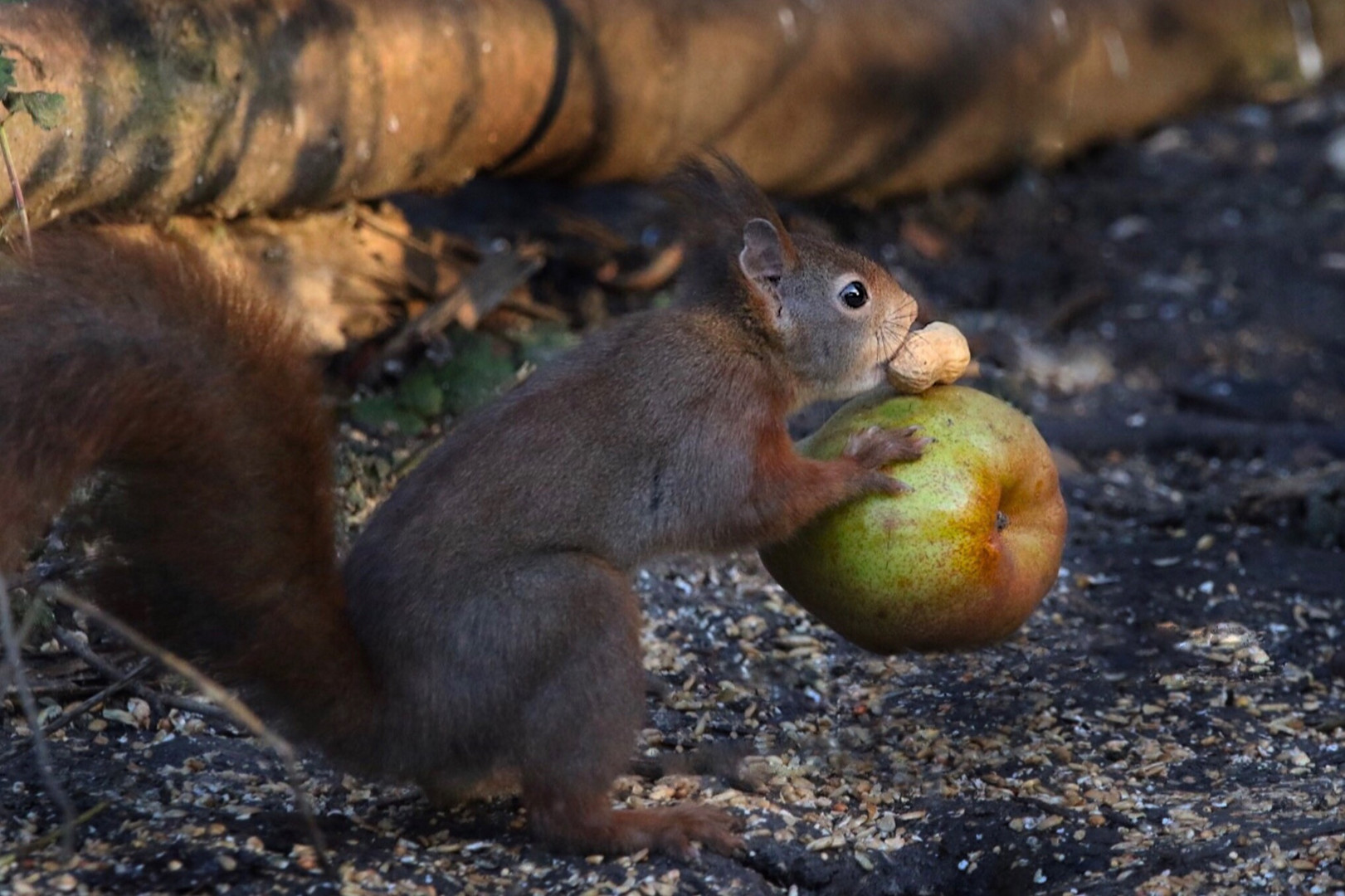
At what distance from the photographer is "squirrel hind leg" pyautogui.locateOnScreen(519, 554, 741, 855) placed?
9.93 feet

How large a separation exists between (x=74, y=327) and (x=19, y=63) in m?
1.46

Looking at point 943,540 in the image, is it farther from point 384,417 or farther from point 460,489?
point 384,417

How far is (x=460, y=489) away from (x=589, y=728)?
1.68 feet

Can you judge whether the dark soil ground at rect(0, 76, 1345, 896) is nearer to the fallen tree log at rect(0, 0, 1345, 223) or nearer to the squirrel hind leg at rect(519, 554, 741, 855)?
the squirrel hind leg at rect(519, 554, 741, 855)

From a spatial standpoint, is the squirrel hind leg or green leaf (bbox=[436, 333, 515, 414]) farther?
green leaf (bbox=[436, 333, 515, 414])

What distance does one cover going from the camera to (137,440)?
270 cm

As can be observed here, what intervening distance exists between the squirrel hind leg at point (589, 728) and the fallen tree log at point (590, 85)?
177 centimetres

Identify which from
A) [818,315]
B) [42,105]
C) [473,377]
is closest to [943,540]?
[818,315]

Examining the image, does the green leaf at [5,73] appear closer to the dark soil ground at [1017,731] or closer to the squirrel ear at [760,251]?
the dark soil ground at [1017,731]

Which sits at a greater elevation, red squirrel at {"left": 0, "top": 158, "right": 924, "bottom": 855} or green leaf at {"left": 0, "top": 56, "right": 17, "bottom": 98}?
green leaf at {"left": 0, "top": 56, "right": 17, "bottom": 98}

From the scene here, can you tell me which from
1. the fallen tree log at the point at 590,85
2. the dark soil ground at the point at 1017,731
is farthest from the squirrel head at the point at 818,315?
the fallen tree log at the point at 590,85

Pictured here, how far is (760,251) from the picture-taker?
3.62 metres

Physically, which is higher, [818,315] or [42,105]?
[42,105]

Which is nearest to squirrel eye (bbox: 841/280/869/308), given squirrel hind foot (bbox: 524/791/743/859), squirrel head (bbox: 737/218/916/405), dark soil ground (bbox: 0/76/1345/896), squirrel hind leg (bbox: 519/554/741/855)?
squirrel head (bbox: 737/218/916/405)
